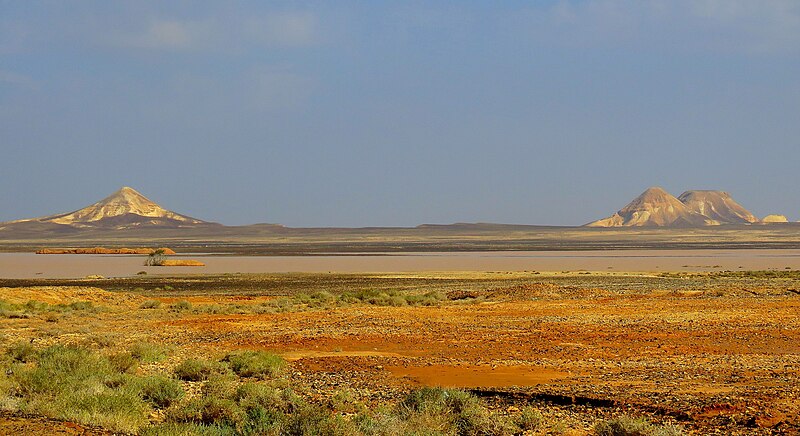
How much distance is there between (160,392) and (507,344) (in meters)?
9.64

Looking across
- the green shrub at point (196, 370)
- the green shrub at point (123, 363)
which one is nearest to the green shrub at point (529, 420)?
the green shrub at point (196, 370)

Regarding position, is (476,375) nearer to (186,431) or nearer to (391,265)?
(186,431)

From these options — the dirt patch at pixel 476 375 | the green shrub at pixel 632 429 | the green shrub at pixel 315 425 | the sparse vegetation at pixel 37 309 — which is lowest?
the sparse vegetation at pixel 37 309

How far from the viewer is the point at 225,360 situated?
1680 cm

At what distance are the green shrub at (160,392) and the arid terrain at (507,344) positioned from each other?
465mm

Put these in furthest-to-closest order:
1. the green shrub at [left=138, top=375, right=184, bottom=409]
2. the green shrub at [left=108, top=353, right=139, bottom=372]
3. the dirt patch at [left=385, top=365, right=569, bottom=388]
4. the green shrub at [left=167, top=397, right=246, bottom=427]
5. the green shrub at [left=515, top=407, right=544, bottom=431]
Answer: the green shrub at [left=108, top=353, right=139, bottom=372] < the dirt patch at [left=385, top=365, right=569, bottom=388] < the green shrub at [left=138, top=375, right=184, bottom=409] < the green shrub at [left=515, top=407, right=544, bottom=431] < the green shrub at [left=167, top=397, right=246, bottom=427]

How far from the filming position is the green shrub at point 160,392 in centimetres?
1209

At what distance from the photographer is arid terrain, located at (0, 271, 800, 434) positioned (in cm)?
1173

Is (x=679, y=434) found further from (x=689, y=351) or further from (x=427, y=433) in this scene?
(x=689, y=351)

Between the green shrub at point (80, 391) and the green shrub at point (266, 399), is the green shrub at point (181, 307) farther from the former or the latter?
the green shrub at point (266, 399)

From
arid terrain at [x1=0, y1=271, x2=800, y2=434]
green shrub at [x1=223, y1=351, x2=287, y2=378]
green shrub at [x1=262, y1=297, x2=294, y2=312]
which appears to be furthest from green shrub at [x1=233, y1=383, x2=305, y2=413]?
green shrub at [x1=262, y1=297, x2=294, y2=312]

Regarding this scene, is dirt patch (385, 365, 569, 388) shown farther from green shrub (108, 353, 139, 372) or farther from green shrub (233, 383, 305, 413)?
green shrub (108, 353, 139, 372)

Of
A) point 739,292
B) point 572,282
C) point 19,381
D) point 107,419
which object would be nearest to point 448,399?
point 107,419

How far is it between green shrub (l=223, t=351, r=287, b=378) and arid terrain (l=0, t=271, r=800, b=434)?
0.41m
